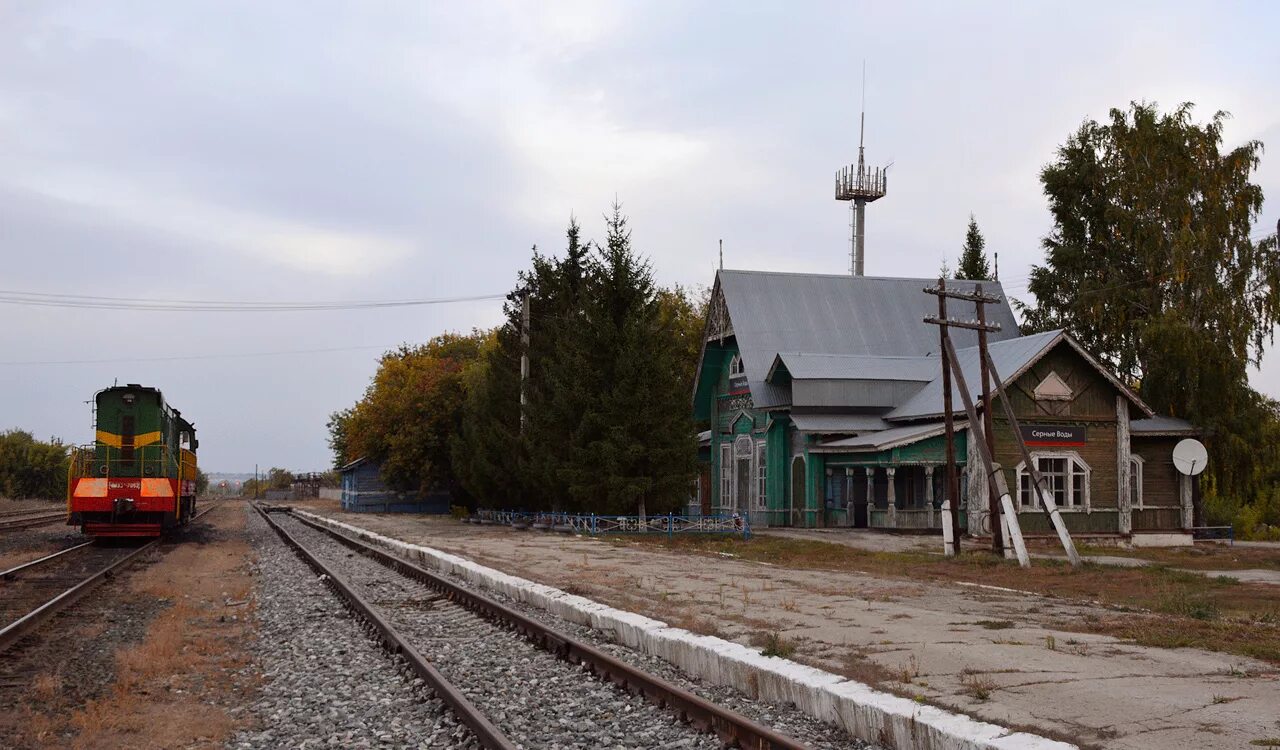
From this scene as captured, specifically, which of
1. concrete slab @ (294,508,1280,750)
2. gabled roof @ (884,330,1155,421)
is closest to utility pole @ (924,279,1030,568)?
concrete slab @ (294,508,1280,750)

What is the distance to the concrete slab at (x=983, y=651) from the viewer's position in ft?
23.4

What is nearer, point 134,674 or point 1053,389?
point 134,674

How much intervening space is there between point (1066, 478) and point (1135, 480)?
272 cm

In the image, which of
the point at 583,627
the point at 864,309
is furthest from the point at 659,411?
the point at 583,627

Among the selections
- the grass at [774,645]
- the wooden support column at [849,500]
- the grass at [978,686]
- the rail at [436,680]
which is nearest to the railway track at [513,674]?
the rail at [436,680]

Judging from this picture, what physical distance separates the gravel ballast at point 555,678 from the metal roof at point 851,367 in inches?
805

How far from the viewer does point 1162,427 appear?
3341cm

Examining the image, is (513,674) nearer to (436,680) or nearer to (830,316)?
(436,680)

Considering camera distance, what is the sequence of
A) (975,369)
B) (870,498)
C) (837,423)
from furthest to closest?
1. (837,423)
2. (975,369)
3. (870,498)

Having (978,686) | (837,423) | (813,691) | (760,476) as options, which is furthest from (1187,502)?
(813,691)

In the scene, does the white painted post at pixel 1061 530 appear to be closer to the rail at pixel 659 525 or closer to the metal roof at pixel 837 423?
the rail at pixel 659 525

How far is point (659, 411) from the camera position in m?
30.7

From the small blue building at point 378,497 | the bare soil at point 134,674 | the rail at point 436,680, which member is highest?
the rail at point 436,680

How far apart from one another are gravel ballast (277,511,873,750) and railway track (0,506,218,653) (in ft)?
13.0
